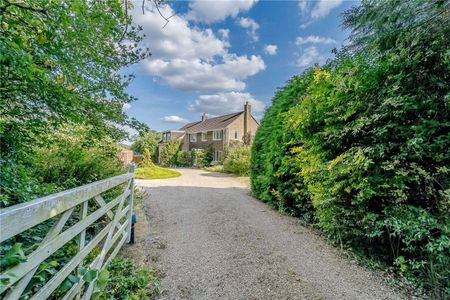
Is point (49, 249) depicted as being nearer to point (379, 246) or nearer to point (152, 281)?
point (152, 281)

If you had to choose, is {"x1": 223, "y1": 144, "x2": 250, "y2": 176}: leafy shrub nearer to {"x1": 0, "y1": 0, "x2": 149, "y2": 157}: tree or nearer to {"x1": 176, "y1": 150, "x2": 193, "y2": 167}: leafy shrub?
{"x1": 176, "y1": 150, "x2": 193, "y2": 167}: leafy shrub

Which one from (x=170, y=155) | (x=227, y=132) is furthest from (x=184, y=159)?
(x=227, y=132)

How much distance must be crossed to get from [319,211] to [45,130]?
485 centimetres

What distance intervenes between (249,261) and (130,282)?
5.66 ft

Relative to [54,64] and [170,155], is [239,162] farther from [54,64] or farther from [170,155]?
[54,64]

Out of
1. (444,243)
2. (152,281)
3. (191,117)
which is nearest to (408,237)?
(444,243)

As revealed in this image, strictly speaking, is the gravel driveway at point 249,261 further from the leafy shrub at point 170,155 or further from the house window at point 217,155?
the leafy shrub at point 170,155

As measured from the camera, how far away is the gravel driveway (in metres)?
2.78

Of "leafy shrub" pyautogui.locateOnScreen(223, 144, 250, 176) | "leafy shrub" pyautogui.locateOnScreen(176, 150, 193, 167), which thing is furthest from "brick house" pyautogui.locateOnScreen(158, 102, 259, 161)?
"leafy shrub" pyautogui.locateOnScreen(223, 144, 250, 176)

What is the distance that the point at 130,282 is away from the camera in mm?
2699

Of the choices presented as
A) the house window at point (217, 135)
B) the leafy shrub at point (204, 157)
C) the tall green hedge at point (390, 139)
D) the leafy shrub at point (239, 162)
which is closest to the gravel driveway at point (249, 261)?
the tall green hedge at point (390, 139)

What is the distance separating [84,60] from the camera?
322 centimetres

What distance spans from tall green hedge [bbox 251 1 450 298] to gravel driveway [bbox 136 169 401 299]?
631 mm

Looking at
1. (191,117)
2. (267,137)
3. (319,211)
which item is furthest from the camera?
(191,117)
